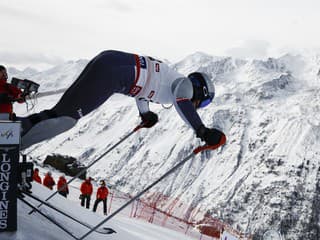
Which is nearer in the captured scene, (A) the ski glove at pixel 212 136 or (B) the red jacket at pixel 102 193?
(A) the ski glove at pixel 212 136

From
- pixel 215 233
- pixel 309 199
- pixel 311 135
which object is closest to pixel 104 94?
pixel 215 233

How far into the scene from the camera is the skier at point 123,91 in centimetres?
391

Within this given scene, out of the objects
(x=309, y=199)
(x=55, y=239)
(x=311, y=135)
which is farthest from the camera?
(x=311, y=135)

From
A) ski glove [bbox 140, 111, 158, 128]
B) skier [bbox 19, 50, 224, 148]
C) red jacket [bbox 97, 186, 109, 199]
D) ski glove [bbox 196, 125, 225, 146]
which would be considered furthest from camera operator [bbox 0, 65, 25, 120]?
red jacket [bbox 97, 186, 109, 199]

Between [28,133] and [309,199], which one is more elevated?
[28,133]

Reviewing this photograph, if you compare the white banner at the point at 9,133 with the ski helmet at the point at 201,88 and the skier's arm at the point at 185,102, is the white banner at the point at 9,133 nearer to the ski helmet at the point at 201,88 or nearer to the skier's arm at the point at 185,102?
the skier's arm at the point at 185,102

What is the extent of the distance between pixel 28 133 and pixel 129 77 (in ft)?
4.07

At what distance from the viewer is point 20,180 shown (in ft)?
12.1

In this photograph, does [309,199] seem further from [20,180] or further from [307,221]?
[20,180]

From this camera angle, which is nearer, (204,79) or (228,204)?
(204,79)

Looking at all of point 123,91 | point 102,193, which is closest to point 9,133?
point 123,91

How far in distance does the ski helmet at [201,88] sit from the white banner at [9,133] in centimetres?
211

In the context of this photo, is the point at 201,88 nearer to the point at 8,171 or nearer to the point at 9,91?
the point at 9,91

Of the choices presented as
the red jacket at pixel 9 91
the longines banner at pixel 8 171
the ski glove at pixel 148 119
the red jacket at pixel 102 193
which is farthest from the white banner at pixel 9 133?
the red jacket at pixel 102 193
